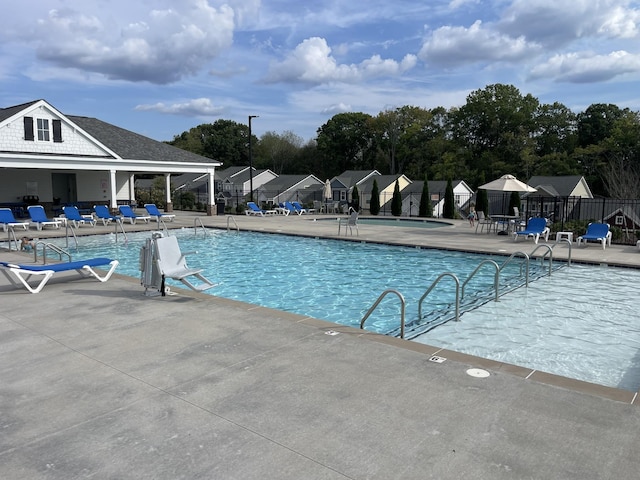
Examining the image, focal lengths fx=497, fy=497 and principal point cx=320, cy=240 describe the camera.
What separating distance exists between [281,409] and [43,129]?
25.0m

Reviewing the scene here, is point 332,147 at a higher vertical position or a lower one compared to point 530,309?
higher

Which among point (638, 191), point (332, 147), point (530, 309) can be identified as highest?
point (332, 147)

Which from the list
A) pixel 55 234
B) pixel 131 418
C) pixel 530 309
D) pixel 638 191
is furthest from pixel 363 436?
pixel 638 191

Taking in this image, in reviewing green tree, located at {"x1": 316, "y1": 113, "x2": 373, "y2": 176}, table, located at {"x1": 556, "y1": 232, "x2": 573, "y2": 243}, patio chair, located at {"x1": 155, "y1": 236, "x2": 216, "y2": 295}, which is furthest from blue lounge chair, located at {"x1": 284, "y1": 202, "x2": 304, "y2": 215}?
green tree, located at {"x1": 316, "y1": 113, "x2": 373, "y2": 176}

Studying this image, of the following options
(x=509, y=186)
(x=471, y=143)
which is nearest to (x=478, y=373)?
(x=509, y=186)

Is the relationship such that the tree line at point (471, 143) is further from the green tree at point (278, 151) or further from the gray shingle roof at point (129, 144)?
the gray shingle roof at point (129, 144)

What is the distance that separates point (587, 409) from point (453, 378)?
1.09 metres

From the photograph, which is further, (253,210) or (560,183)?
(560,183)

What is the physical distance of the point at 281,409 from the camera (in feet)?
12.9

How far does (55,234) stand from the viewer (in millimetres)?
19297

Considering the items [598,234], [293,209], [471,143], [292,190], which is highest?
[471,143]

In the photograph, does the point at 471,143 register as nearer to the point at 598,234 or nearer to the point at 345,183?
the point at 345,183

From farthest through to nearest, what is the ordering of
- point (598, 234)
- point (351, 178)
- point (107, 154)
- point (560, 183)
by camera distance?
point (351, 178) → point (560, 183) → point (107, 154) → point (598, 234)

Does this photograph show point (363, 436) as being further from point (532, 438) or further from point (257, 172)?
point (257, 172)
